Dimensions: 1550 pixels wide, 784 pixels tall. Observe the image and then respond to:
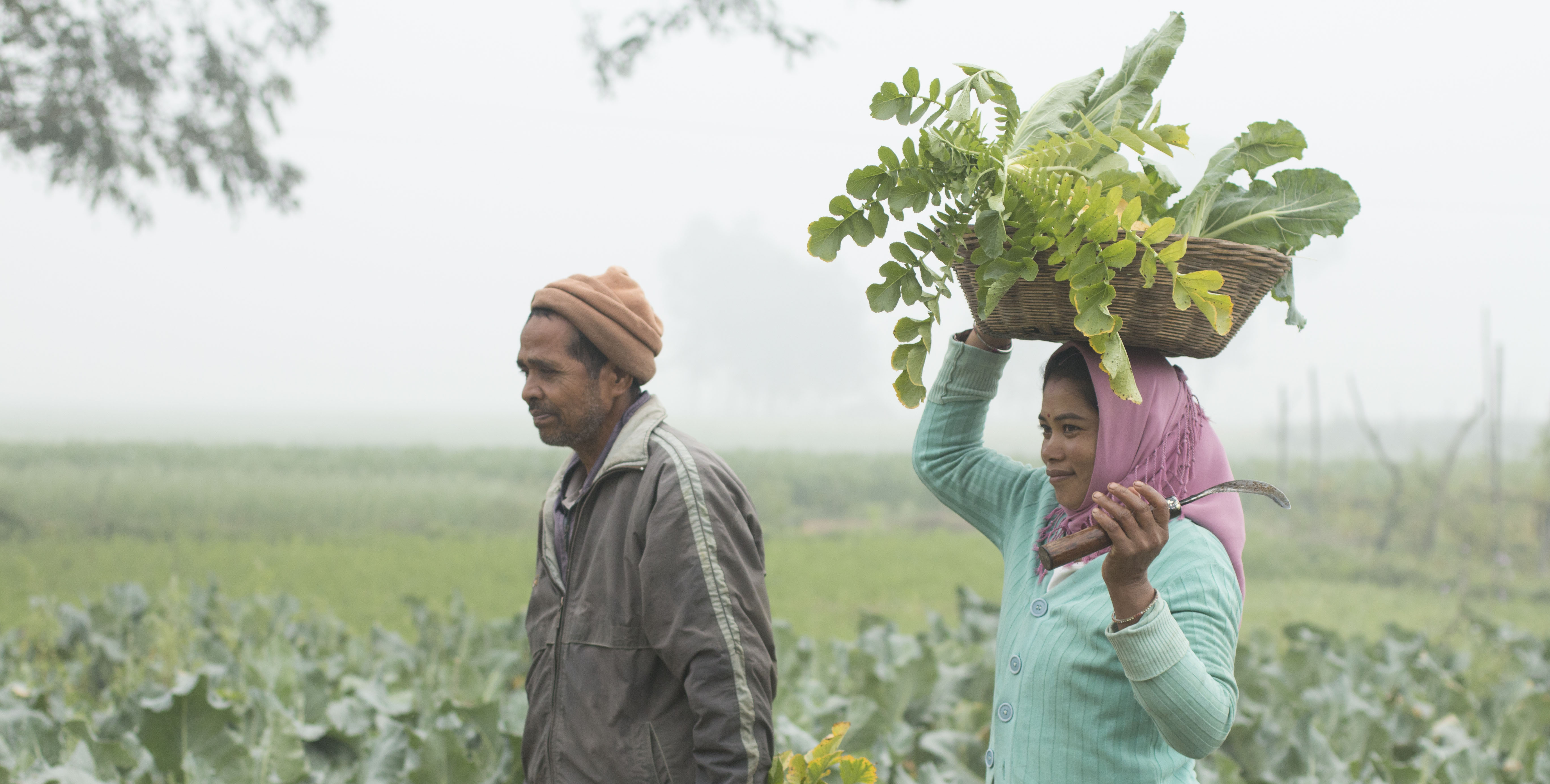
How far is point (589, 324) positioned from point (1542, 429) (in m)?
11.9

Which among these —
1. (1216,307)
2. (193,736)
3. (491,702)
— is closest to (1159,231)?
(1216,307)

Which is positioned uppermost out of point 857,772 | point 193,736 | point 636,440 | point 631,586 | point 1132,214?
point 1132,214

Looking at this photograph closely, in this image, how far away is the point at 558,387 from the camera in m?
2.26

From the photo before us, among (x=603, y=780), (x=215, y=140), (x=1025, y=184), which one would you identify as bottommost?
(x=603, y=780)

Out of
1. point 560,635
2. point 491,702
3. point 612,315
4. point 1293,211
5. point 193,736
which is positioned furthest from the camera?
point 491,702

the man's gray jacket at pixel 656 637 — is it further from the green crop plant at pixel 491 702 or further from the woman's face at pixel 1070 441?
the woman's face at pixel 1070 441

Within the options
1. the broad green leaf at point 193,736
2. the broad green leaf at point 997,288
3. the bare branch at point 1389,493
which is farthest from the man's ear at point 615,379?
the bare branch at point 1389,493

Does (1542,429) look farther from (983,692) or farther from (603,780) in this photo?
(603,780)

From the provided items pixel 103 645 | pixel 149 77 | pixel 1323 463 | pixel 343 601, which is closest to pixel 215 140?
pixel 149 77

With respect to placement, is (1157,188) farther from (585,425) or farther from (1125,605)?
(585,425)

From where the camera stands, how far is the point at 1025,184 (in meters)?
1.62

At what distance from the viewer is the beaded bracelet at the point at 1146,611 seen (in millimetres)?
1556

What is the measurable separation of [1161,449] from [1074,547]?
0.25 meters

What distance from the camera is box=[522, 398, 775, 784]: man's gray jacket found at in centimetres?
201
